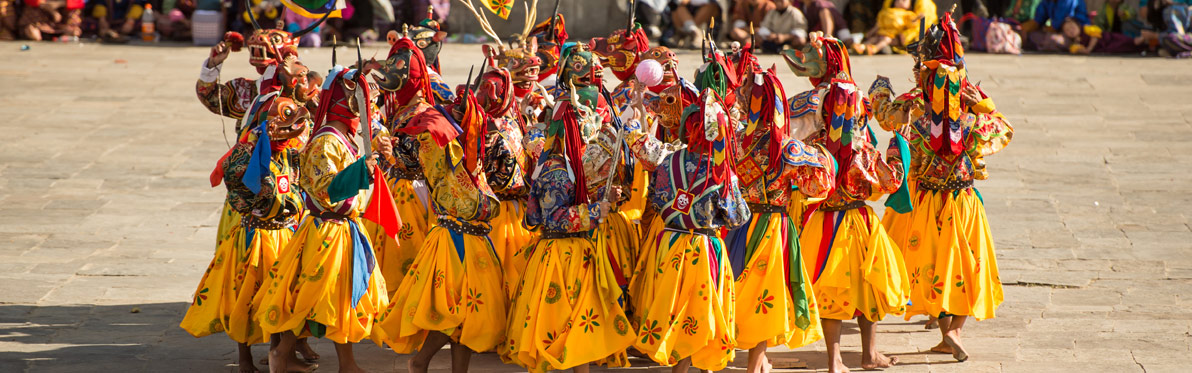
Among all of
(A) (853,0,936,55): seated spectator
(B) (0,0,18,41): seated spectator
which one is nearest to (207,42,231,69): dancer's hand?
(A) (853,0,936,55): seated spectator

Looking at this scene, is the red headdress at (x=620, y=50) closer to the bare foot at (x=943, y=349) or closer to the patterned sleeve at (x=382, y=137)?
the patterned sleeve at (x=382, y=137)

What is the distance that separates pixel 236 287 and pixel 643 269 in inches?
77.8

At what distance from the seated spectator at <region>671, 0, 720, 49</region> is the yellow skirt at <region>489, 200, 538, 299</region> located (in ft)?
42.3

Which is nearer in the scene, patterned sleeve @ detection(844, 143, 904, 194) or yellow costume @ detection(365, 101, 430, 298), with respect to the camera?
patterned sleeve @ detection(844, 143, 904, 194)

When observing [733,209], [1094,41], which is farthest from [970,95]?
[1094,41]

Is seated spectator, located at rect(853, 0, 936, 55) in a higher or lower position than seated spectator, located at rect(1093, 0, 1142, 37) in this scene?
lower

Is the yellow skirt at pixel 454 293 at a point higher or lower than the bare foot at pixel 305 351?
higher

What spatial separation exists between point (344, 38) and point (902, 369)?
554 inches

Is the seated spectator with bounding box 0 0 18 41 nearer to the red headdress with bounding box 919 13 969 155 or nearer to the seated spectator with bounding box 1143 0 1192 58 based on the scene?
the red headdress with bounding box 919 13 969 155

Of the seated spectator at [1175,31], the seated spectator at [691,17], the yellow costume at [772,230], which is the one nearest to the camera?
the yellow costume at [772,230]

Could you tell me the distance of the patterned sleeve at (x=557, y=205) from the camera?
523cm

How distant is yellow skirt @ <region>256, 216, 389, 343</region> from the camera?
555cm

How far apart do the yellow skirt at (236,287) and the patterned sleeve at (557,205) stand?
1.42 metres

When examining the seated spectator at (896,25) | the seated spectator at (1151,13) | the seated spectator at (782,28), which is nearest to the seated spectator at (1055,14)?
the seated spectator at (1151,13)
